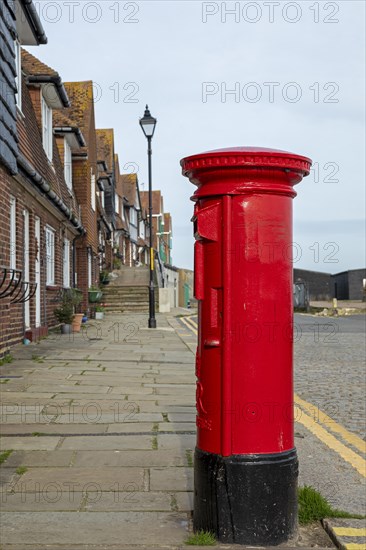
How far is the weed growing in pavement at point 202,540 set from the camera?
10.6 feet

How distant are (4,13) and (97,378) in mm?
5489

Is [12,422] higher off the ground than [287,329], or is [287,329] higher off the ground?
[287,329]

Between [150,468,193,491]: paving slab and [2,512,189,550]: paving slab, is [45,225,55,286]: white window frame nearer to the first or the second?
[150,468,193,491]: paving slab

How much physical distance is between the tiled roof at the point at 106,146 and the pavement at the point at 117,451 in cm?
2795

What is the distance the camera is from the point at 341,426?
6.57m

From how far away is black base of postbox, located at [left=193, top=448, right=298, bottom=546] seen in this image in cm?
324

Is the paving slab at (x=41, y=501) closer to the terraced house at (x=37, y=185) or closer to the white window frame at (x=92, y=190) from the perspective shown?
the terraced house at (x=37, y=185)

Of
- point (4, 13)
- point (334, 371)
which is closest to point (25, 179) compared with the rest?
point (4, 13)

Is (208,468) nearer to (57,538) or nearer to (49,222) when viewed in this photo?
(57,538)

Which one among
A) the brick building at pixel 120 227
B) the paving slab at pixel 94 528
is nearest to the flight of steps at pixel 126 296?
the brick building at pixel 120 227

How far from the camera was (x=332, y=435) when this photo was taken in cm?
607

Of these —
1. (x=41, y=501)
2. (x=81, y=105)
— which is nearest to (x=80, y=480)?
(x=41, y=501)

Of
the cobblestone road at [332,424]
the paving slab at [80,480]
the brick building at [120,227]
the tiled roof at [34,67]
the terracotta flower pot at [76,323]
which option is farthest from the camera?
the brick building at [120,227]

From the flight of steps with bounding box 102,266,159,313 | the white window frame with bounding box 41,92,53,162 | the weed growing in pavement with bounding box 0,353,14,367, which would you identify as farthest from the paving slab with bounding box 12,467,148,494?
the flight of steps with bounding box 102,266,159,313
